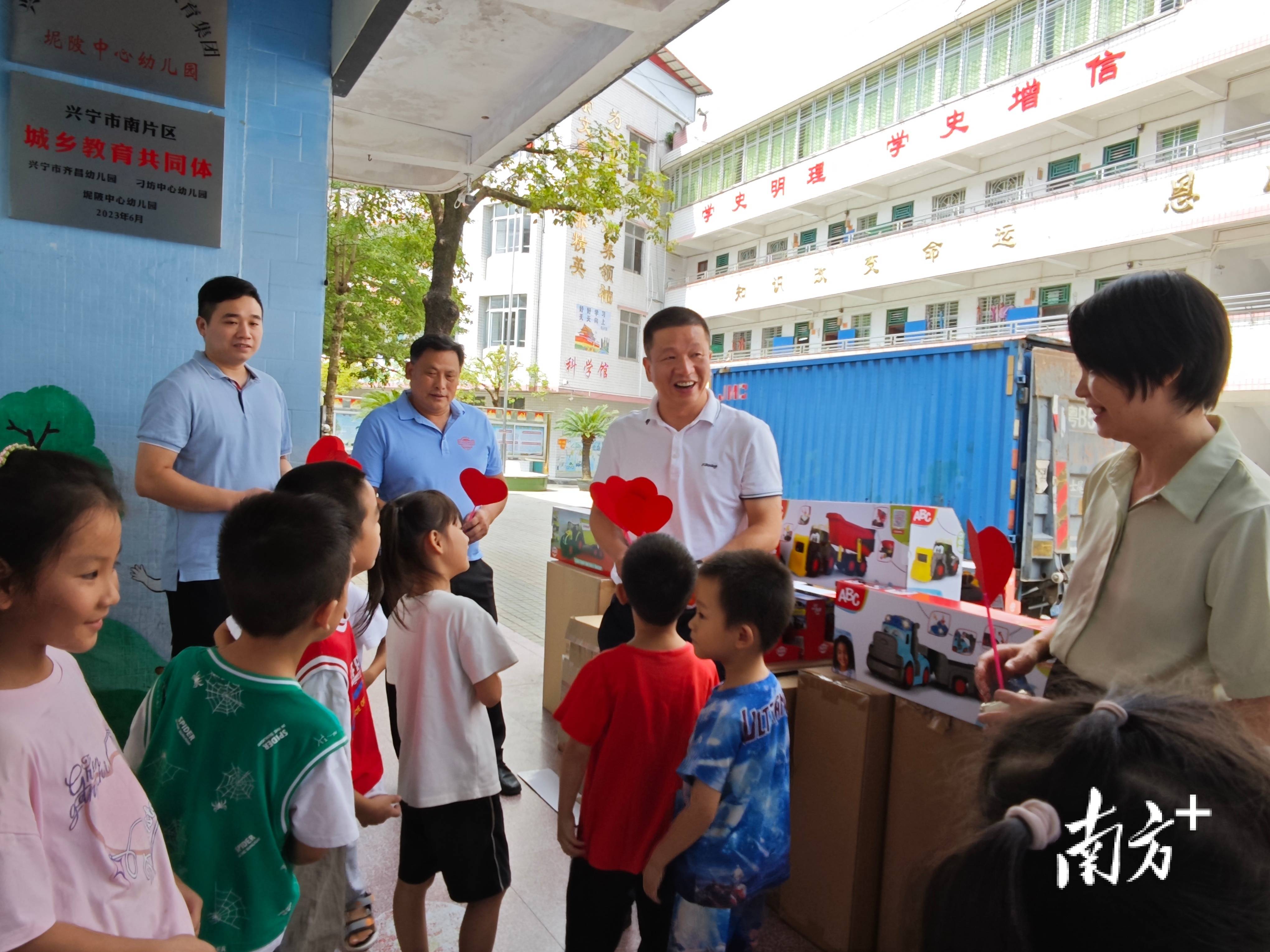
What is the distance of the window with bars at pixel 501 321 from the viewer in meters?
26.8

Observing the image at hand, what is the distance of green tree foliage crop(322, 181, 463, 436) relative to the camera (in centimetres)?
965

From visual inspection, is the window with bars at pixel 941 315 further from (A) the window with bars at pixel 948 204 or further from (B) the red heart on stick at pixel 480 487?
(B) the red heart on stick at pixel 480 487

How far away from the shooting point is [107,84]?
2.80m

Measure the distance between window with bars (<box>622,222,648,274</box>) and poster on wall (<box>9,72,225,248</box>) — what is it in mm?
24263

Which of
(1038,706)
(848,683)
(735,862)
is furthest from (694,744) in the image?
(1038,706)

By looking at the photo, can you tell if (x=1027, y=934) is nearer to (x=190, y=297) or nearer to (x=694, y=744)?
(x=694, y=744)

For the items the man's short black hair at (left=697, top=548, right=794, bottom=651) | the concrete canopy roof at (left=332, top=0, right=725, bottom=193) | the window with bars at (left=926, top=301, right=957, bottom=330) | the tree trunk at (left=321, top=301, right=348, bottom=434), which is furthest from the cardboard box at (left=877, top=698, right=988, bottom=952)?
the window with bars at (left=926, top=301, right=957, bottom=330)

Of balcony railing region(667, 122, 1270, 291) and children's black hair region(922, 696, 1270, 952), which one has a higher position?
balcony railing region(667, 122, 1270, 291)

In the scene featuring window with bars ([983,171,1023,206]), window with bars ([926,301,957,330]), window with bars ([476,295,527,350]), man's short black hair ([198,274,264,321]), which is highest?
window with bars ([983,171,1023,206])

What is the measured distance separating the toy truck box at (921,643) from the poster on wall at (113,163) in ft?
8.56

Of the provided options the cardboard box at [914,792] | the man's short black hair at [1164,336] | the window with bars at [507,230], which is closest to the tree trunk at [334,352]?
the cardboard box at [914,792]

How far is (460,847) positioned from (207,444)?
139 cm

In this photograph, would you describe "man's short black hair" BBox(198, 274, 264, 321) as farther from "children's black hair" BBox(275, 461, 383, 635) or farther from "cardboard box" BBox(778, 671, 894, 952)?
"cardboard box" BBox(778, 671, 894, 952)

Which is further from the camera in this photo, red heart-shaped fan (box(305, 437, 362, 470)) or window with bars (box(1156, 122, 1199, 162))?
window with bars (box(1156, 122, 1199, 162))
